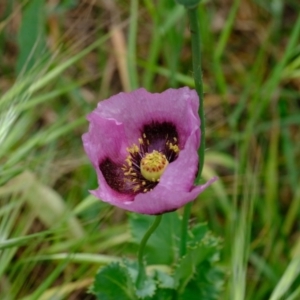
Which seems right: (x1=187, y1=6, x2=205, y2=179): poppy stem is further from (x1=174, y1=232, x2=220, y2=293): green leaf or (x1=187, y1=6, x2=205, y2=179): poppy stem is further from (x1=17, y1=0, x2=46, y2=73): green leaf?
(x1=17, y1=0, x2=46, y2=73): green leaf

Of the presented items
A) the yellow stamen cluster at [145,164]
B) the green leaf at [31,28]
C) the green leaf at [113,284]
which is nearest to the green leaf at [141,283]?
the green leaf at [113,284]

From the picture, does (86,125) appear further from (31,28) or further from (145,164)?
(145,164)

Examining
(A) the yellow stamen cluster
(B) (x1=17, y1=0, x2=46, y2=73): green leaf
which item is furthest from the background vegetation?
(A) the yellow stamen cluster

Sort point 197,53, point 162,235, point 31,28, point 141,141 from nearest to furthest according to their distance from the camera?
point 197,53 < point 141,141 < point 162,235 < point 31,28

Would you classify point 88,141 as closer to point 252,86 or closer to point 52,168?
point 52,168

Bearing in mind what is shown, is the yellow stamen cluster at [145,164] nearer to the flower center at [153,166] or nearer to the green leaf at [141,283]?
the flower center at [153,166]

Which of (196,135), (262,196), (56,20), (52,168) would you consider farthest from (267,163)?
(196,135)

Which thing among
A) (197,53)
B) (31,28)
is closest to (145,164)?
(197,53)
